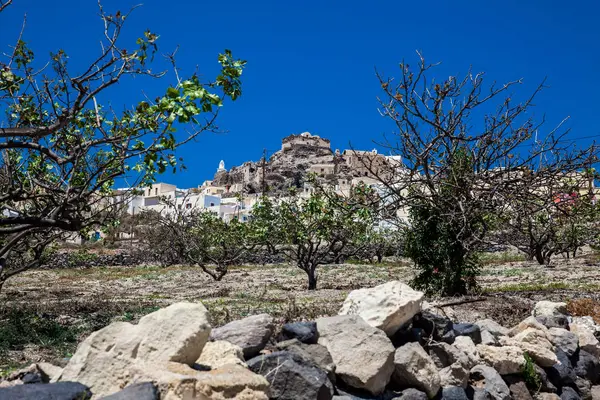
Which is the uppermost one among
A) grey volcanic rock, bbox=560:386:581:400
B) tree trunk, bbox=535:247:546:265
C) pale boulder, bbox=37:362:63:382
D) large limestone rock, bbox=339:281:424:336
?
tree trunk, bbox=535:247:546:265

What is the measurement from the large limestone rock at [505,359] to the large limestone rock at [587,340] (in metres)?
2.54

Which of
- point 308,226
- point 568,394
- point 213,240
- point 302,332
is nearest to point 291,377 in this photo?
point 302,332

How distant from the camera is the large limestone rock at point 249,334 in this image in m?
6.15

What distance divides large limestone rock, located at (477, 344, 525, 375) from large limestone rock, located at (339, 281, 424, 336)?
5.08 feet

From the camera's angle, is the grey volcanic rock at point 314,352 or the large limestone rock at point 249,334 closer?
the large limestone rock at point 249,334

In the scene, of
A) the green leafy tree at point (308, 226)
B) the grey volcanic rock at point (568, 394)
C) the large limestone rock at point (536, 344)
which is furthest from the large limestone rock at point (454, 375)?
the green leafy tree at point (308, 226)

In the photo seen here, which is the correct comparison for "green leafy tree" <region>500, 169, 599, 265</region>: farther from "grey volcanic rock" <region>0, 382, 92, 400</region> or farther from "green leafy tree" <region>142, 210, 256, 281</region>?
"green leafy tree" <region>142, 210, 256, 281</region>

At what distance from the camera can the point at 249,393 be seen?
181 inches

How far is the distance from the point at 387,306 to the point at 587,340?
5245mm

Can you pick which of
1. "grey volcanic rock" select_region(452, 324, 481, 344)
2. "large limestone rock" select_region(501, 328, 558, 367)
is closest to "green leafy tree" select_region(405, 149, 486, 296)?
"large limestone rock" select_region(501, 328, 558, 367)

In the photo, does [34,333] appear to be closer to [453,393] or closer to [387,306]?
[387,306]

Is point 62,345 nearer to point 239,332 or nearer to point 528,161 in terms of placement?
point 239,332

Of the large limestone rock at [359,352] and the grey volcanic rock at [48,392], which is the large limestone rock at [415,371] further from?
the grey volcanic rock at [48,392]

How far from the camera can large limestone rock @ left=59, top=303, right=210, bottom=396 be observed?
470cm
